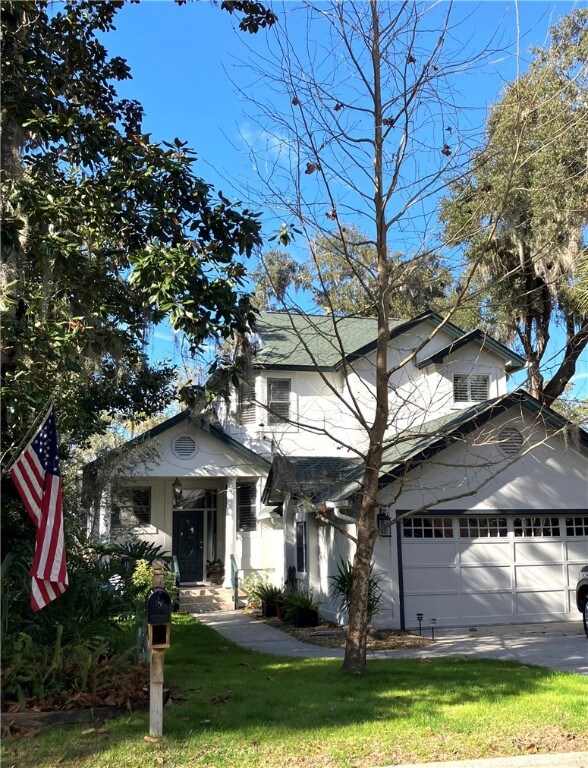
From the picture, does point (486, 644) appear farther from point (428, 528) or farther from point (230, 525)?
point (230, 525)

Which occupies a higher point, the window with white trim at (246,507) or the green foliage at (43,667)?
the window with white trim at (246,507)

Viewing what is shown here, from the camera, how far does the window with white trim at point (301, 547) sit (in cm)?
1856

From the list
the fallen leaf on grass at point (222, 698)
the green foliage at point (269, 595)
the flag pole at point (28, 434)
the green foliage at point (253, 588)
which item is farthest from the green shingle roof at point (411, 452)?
the fallen leaf on grass at point (222, 698)

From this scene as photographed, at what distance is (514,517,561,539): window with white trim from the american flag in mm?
11830

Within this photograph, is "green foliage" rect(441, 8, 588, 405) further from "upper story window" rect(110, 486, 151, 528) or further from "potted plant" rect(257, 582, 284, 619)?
"upper story window" rect(110, 486, 151, 528)

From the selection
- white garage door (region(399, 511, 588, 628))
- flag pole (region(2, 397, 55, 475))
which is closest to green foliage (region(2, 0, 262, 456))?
flag pole (region(2, 397, 55, 475))

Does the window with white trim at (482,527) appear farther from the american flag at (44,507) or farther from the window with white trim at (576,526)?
the american flag at (44,507)

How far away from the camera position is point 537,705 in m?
7.76

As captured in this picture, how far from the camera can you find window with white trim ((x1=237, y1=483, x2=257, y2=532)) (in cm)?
2266

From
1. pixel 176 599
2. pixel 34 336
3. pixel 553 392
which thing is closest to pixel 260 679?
pixel 34 336

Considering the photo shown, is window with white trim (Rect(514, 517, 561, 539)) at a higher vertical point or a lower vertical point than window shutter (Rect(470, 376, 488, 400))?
lower

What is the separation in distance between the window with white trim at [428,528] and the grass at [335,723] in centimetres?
602

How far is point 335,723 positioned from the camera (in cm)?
707

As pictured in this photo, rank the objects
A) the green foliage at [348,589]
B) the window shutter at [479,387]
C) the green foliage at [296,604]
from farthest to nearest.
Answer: the window shutter at [479,387]
the green foliage at [296,604]
the green foliage at [348,589]
